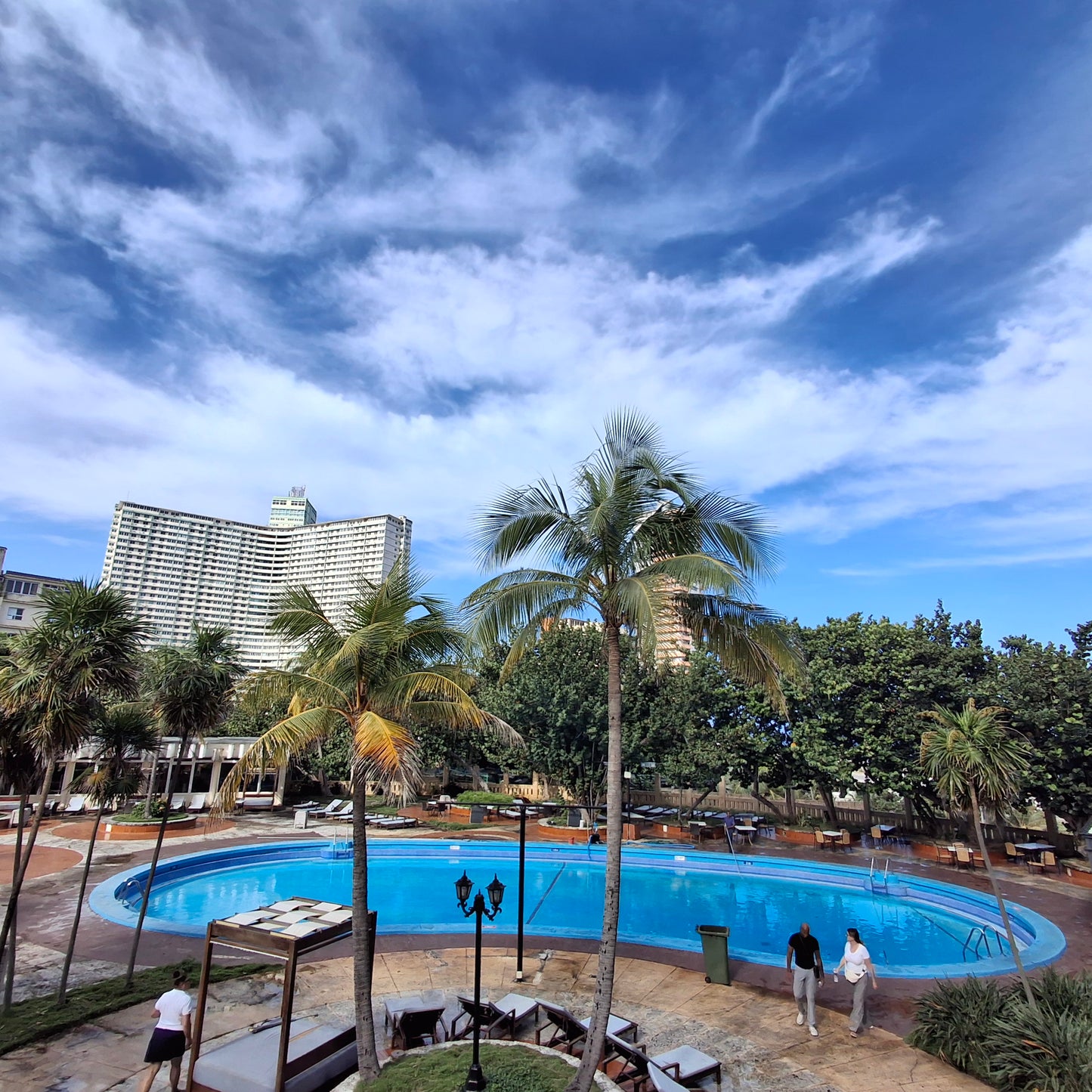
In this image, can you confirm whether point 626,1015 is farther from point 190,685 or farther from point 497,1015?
point 190,685

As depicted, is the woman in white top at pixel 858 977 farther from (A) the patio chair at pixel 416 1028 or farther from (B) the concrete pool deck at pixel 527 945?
(A) the patio chair at pixel 416 1028

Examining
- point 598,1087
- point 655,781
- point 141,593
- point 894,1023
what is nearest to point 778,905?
point 894,1023

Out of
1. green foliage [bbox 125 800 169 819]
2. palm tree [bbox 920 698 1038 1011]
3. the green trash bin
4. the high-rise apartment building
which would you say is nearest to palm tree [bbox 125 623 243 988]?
the green trash bin

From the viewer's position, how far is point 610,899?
8.20 metres

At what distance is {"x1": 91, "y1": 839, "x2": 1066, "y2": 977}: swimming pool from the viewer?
14586mm

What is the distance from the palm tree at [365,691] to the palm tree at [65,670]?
2.54 m

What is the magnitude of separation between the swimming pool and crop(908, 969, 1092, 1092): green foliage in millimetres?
3465

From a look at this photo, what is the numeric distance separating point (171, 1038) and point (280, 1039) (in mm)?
1112

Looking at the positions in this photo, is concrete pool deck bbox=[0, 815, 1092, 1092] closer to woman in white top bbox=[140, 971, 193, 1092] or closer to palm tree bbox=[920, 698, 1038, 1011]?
woman in white top bbox=[140, 971, 193, 1092]

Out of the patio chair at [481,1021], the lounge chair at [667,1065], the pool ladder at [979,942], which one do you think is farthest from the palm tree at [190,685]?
the pool ladder at [979,942]

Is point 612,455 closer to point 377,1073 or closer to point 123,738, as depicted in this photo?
point 377,1073

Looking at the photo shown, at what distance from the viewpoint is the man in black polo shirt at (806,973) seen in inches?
363

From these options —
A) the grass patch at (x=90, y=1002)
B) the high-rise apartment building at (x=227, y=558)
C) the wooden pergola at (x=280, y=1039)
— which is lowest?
the grass patch at (x=90, y=1002)

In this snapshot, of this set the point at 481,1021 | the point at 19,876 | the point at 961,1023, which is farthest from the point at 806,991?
the point at 19,876
